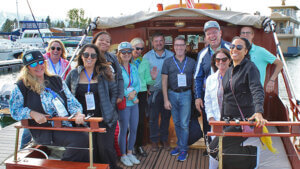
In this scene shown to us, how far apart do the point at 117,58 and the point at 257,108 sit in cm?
211

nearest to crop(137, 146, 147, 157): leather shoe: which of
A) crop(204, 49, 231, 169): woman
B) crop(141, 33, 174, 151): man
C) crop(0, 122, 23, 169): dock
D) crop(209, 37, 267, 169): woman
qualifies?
crop(141, 33, 174, 151): man

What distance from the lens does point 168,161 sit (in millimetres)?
3939

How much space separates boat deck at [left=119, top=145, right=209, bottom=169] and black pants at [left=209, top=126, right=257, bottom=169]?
3.73 feet

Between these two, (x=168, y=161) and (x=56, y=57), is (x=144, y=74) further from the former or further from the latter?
(x=56, y=57)

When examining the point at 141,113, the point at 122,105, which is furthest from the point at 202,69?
the point at 122,105

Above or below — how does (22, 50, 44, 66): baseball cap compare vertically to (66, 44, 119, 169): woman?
above

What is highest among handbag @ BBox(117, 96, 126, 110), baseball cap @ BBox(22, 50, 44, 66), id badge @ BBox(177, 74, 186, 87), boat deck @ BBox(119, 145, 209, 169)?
baseball cap @ BBox(22, 50, 44, 66)

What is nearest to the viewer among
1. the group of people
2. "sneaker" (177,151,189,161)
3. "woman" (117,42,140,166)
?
the group of people

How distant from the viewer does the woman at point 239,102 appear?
8.39 feet

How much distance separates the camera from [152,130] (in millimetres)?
4273

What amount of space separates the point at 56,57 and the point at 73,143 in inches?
80.6

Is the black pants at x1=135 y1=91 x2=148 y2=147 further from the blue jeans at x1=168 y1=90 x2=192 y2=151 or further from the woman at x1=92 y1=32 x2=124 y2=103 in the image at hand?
the woman at x1=92 y1=32 x2=124 y2=103

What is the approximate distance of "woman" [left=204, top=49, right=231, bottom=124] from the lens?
2.93 metres

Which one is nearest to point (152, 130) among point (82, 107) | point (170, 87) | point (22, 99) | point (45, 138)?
point (170, 87)
